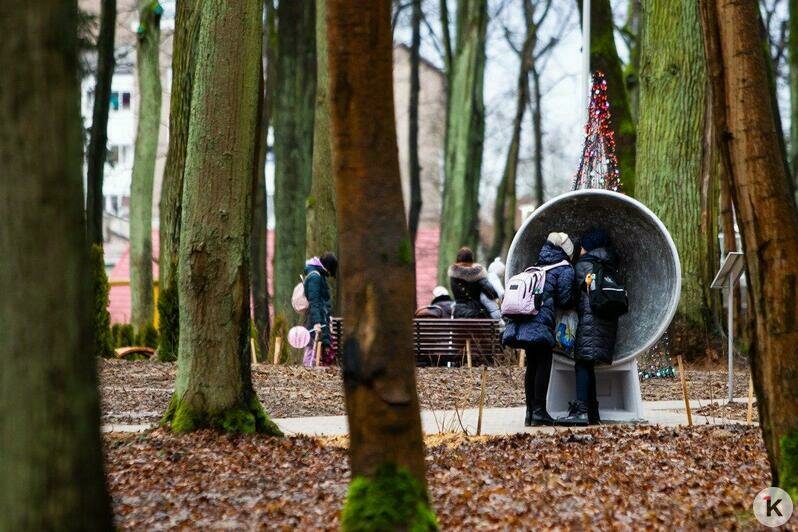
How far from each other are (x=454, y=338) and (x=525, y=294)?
9.87m

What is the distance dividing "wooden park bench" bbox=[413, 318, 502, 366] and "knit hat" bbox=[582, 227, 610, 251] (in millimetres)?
9231

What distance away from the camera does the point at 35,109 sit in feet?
17.7

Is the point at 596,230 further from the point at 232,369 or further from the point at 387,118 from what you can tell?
the point at 387,118

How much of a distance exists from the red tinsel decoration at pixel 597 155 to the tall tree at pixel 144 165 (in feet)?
46.1

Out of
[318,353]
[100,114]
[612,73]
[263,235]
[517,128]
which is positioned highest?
[517,128]

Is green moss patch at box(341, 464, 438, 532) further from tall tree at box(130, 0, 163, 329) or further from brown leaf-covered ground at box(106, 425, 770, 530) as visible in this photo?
tall tree at box(130, 0, 163, 329)

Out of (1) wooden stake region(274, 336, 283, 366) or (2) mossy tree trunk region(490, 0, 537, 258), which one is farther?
(2) mossy tree trunk region(490, 0, 537, 258)

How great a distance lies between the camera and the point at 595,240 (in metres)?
12.2

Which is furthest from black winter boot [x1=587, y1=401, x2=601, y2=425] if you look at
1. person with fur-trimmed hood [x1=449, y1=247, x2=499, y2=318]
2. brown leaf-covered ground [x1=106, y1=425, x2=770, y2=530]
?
person with fur-trimmed hood [x1=449, y1=247, x2=499, y2=318]

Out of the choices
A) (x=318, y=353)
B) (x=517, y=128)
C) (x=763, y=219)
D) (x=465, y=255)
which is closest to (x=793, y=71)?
(x=517, y=128)

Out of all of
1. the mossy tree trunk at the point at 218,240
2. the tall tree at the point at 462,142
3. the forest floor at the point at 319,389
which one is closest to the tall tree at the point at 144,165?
the tall tree at the point at 462,142

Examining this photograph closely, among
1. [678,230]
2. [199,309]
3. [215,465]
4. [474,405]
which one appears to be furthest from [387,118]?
[678,230]

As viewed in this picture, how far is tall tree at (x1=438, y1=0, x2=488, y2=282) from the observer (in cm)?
3669

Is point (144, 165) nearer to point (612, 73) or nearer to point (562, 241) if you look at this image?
point (612, 73)
